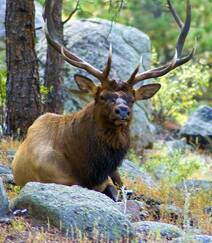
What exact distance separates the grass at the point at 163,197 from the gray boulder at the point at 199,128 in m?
0.34

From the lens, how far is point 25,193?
704 centimetres

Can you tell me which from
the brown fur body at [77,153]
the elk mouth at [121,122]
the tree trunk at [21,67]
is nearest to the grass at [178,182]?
the brown fur body at [77,153]

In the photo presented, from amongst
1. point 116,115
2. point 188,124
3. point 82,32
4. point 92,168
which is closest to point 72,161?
point 92,168

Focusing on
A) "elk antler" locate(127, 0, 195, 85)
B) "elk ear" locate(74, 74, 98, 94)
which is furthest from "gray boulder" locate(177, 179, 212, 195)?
"elk ear" locate(74, 74, 98, 94)

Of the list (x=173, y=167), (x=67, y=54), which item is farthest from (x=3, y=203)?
(x=173, y=167)

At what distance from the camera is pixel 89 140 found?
9.02m

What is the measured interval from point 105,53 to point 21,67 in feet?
15.3

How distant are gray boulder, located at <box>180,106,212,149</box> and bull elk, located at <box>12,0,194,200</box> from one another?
8.82 m

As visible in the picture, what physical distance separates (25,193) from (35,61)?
472 cm

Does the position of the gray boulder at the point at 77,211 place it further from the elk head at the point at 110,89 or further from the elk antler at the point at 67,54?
the elk antler at the point at 67,54

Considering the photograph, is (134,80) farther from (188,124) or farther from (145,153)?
(188,124)

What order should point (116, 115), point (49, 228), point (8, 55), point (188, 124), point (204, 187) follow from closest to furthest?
point (49, 228) < point (116, 115) < point (204, 187) < point (8, 55) < point (188, 124)

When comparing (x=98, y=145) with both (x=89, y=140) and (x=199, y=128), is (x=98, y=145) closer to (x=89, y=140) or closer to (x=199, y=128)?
(x=89, y=140)

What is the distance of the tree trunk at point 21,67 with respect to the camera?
36.8ft
